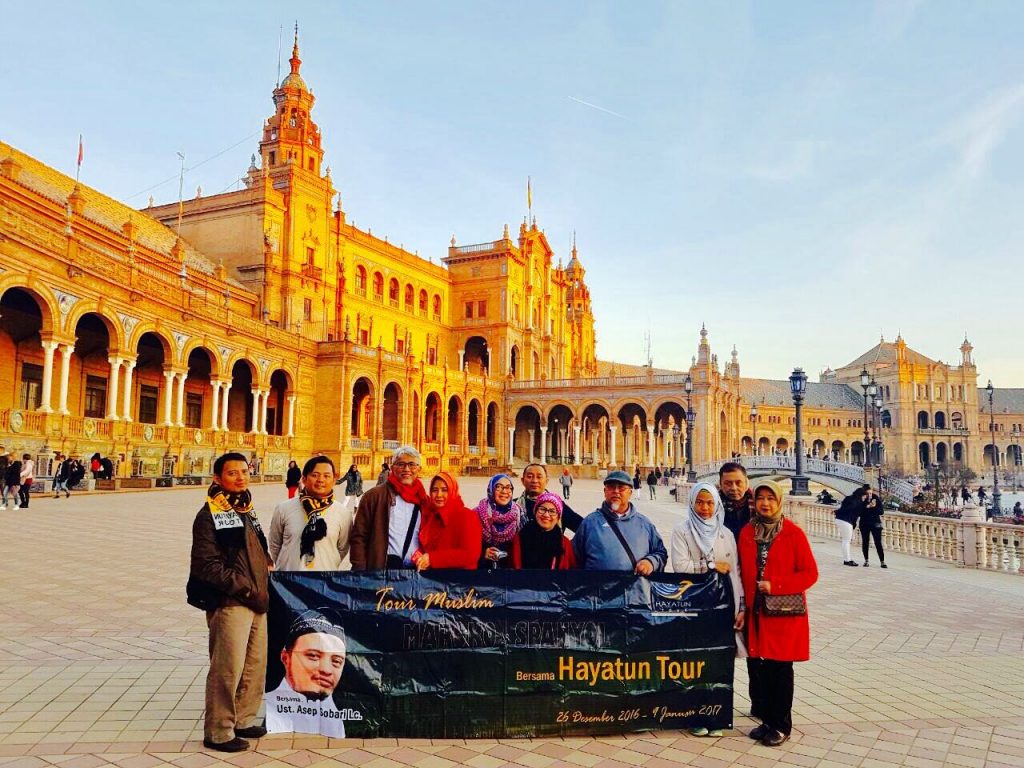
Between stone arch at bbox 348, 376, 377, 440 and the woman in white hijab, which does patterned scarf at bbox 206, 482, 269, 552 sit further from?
stone arch at bbox 348, 376, 377, 440

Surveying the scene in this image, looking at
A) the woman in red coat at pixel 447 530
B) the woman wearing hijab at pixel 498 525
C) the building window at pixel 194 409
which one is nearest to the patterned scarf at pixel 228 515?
the woman in red coat at pixel 447 530

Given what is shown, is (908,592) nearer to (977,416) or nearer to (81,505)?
(81,505)

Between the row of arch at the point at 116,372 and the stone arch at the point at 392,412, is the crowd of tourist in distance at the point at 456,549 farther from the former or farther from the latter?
the stone arch at the point at 392,412

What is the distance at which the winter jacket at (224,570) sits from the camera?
13.2ft

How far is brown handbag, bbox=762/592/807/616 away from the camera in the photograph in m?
4.42

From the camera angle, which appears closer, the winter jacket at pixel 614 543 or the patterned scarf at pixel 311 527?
the patterned scarf at pixel 311 527

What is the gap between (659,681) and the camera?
4.56 m

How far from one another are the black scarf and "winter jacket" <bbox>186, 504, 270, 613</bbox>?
175 cm

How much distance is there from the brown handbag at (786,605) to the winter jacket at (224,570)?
3100 mm

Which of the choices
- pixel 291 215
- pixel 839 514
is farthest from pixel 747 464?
pixel 291 215

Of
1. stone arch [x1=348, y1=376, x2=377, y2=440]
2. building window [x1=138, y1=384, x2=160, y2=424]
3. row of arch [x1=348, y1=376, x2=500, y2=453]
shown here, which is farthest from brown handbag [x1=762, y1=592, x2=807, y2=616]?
stone arch [x1=348, y1=376, x2=377, y2=440]

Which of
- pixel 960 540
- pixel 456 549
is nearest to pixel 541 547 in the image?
pixel 456 549

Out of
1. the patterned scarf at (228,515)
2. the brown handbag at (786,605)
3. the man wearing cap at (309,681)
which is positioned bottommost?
the man wearing cap at (309,681)

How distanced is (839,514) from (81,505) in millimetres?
17973
